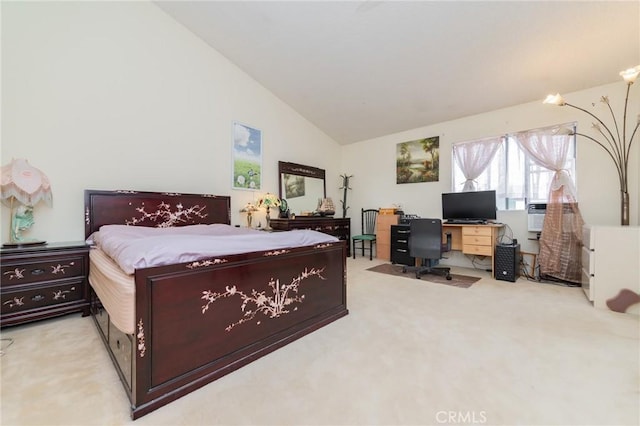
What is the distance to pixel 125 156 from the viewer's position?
3.28m

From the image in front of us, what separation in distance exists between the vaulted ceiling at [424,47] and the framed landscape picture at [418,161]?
71 centimetres

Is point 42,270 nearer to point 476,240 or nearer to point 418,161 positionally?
point 476,240

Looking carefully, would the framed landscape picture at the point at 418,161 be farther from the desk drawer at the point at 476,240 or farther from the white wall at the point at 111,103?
the white wall at the point at 111,103

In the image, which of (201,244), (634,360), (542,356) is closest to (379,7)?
(201,244)

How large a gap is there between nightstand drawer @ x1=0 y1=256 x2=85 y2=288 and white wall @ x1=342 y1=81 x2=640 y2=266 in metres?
5.14

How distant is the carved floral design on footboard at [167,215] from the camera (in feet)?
10.9

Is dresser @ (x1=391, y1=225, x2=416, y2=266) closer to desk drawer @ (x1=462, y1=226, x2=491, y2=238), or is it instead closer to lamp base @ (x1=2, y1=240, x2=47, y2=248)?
desk drawer @ (x1=462, y1=226, x2=491, y2=238)

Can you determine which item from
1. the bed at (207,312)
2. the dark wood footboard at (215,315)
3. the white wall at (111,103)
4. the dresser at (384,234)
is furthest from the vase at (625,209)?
the white wall at (111,103)

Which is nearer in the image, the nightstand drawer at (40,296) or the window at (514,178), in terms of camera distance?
the nightstand drawer at (40,296)

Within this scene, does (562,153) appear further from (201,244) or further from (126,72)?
(126,72)


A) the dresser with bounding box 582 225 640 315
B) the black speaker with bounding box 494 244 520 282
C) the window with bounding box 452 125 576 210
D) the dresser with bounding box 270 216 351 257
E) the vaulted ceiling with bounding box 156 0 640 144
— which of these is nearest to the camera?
the dresser with bounding box 582 225 640 315

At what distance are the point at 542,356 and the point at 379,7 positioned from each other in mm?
3588

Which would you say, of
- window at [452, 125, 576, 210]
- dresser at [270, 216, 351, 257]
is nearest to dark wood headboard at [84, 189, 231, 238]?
dresser at [270, 216, 351, 257]

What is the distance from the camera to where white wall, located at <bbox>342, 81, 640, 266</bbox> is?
3.56 meters
